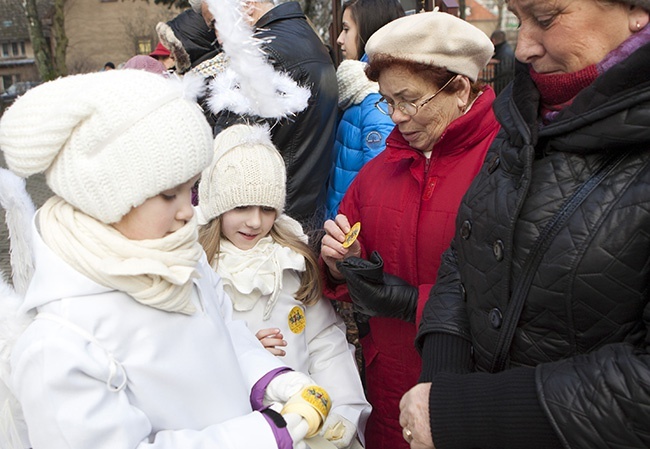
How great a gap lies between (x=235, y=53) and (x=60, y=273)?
1.43m

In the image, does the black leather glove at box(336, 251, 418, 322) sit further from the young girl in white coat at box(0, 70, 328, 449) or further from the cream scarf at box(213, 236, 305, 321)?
the young girl in white coat at box(0, 70, 328, 449)

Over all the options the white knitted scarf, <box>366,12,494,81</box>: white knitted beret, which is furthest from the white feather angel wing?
the white knitted scarf

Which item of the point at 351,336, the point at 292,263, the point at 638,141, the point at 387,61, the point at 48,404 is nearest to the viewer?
the point at 638,141

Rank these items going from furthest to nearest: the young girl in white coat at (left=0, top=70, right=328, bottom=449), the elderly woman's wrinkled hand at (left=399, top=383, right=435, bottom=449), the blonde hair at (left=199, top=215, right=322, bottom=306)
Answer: the blonde hair at (left=199, top=215, right=322, bottom=306)
the elderly woman's wrinkled hand at (left=399, top=383, right=435, bottom=449)
the young girl in white coat at (left=0, top=70, right=328, bottom=449)

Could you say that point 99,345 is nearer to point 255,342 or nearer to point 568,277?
Answer: point 255,342

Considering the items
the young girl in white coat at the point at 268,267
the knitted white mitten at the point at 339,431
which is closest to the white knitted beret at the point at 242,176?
the young girl in white coat at the point at 268,267

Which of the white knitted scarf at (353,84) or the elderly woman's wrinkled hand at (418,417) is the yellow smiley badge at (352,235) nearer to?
the elderly woman's wrinkled hand at (418,417)

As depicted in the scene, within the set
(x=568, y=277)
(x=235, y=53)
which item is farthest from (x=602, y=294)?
(x=235, y=53)

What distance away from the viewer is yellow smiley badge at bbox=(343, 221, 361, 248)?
7.67 feet

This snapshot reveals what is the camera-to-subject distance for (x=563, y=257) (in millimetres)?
1367

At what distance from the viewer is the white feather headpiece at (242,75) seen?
263cm

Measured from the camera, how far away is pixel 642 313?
1.33 metres

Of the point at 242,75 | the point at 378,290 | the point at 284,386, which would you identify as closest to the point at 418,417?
the point at 284,386

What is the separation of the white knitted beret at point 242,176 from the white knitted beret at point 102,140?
104 cm
